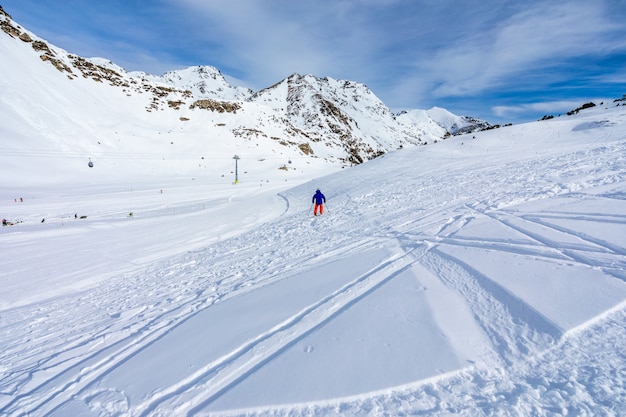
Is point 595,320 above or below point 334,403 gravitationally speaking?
above

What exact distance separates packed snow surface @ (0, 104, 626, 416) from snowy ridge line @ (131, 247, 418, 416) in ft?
0.08

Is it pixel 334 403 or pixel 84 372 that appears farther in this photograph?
pixel 84 372

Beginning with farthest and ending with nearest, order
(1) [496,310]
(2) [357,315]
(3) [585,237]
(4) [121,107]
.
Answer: (4) [121,107]
(3) [585,237]
(2) [357,315]
(1) [496,310]

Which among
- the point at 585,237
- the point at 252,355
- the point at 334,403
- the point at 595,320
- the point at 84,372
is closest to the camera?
the point at 334,403

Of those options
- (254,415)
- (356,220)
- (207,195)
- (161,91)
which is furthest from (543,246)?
(161,91)

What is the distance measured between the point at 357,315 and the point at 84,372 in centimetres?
418

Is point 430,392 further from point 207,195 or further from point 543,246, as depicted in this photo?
point 207,195

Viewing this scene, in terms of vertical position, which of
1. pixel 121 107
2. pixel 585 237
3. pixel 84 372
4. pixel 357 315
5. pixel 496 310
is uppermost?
pixel 121 107

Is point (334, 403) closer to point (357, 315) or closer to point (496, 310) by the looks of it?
point (357, 315)

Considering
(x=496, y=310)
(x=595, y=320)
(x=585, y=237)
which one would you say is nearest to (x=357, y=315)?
(x=496, y=310)

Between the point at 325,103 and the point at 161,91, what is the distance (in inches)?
4528

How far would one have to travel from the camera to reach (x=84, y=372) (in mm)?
4312

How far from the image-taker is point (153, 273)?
9539mm

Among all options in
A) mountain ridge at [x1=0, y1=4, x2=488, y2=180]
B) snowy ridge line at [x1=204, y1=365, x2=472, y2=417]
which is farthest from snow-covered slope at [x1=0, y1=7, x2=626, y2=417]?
mountain ridge at [x1=0, y1=4, x2=488, y2=180]
